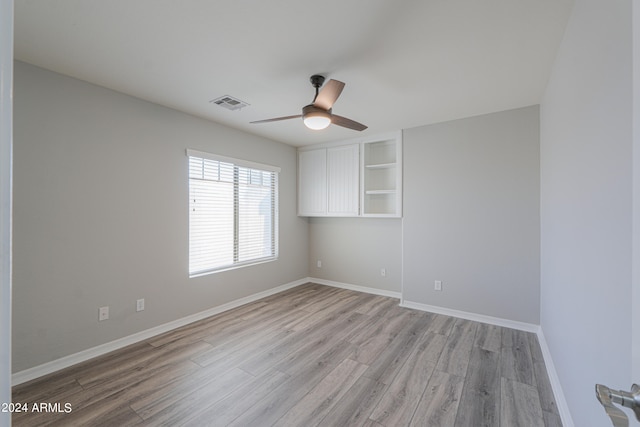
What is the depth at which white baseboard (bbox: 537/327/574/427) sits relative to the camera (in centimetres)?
179

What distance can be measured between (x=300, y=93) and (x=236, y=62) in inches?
29.4

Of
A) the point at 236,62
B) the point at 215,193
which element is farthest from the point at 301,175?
the point at 236,62

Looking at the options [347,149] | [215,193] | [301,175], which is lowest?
[215,193]

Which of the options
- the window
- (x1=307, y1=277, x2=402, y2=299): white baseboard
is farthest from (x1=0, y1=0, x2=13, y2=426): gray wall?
(x1=307, y1=277, x2=402, y2=299): white baseboard

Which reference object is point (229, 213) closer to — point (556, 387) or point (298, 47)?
point (298, 47)

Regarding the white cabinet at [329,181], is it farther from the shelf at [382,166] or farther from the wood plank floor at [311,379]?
the wood plank floor at [311,379]

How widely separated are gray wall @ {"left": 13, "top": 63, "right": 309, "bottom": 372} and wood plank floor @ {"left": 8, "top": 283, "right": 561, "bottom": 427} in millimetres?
398

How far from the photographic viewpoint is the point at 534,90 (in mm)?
2797

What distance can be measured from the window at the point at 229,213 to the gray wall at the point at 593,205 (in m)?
3.58

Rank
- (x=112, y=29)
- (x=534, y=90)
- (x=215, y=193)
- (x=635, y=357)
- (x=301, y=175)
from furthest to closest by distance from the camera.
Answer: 1. (x=301, y=175)
2. (x=215, y=193)
3. (x=534, y=90)
4. (x=112, y=29)
5. (x=635, y=357)

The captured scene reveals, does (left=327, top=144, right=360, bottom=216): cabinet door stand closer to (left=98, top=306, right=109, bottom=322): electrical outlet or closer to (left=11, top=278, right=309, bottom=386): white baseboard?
(left=11, top=278, right=309, bottom=386): white baseboard

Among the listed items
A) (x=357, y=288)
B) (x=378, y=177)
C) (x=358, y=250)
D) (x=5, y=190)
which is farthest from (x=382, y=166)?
(x=5, y=190)

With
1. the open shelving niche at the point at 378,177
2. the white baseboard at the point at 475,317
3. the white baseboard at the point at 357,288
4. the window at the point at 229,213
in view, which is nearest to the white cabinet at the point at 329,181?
the open shelving niche at the point at 378,177

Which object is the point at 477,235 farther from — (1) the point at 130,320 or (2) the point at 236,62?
(1) the point at 130,320
